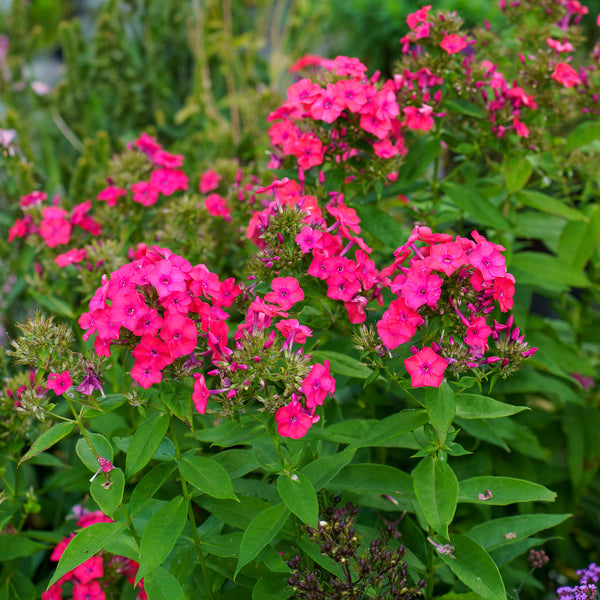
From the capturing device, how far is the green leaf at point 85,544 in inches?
57.9

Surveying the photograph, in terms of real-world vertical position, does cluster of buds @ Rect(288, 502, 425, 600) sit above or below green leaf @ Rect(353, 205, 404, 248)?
below

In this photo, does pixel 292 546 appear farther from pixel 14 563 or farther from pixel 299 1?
pixel 299 1

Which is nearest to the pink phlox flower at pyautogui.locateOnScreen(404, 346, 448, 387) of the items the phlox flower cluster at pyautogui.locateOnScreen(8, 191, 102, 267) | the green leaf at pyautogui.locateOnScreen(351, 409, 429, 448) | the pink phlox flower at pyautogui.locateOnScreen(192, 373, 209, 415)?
the green leaf at pyautogui.locateOnScreen(351, 409, 429, 448)

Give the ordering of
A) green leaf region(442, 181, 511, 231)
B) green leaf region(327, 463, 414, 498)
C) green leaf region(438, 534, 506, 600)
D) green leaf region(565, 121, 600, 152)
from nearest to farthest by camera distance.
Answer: green leaf region(438, 534, 506, 600) < green leaf region(327, 463, 414, 498) < green leaf region(442, 181, 511, 231) < green leaf region(565, 121, 600, 152)

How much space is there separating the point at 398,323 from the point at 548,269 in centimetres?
109

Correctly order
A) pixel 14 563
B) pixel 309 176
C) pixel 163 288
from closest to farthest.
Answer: pixel 163 288 → pixel 14 563 → pixel 309 176

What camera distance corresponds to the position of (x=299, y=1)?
19.0 feet

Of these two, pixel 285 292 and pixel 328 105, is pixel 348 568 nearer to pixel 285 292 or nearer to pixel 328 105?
pixel 285 292

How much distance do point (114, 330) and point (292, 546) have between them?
754mm

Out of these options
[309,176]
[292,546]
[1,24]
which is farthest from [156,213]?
[1,24]

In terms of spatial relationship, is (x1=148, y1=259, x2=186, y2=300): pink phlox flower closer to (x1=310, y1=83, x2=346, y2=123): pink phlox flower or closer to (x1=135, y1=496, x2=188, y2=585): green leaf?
(x1=135, y1=496, x2=188, y2=585): green leaf

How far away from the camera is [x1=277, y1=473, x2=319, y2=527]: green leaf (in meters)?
1.40

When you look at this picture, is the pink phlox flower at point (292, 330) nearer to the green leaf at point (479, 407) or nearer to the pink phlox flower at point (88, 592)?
the green leaf at point (479, 407)

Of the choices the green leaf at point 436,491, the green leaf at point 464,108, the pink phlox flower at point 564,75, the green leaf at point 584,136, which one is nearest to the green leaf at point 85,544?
the green leaf at point 436,491
